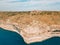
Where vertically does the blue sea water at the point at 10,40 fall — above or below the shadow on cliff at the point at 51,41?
below

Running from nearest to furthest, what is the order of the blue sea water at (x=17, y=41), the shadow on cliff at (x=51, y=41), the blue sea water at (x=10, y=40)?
1. the shadow on cliff at (x=51, y=41)
2. the blue sea water at (x=17, y=41)
3. the blue sea water at (x=10, y=40)

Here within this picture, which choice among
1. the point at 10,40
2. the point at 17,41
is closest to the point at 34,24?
the point at 17,41

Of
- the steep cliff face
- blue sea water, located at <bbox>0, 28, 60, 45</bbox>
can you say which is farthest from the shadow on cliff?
the steep cliff face

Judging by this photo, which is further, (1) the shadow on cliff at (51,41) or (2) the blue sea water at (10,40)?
(2) the blue sea water at (10,40)

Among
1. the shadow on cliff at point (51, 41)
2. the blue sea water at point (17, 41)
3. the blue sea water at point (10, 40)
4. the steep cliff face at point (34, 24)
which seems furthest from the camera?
the steep cliff face at point (34, 24)

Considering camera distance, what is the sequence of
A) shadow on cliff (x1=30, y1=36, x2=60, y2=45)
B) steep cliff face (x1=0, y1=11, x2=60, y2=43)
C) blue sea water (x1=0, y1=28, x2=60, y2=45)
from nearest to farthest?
shadow on cliff (x1=30, y1=36, x2=60, y2=45), blue sea water (x1=0, y1=28, x2=60, y2=45), steep cliff face (x1=0, y1=11, x2=60, y2=43)

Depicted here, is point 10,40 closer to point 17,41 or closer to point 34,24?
point 17,41

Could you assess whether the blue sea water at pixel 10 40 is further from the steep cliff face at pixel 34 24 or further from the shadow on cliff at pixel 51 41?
the shadow on cliff at pixel 51 41

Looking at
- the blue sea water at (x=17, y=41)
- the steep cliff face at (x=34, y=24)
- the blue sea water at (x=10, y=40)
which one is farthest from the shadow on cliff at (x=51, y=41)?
the blue sea water at (x=10, y=40)

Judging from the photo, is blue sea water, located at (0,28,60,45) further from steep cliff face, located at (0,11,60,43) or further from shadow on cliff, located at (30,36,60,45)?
steep cliff face, located at (0,11,60,43)
